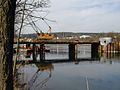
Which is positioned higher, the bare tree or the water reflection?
the bare tree

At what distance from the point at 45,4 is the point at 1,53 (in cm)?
483

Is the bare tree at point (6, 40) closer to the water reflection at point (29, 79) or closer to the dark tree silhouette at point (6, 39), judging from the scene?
the dark tree silhouette at point (6, 39)

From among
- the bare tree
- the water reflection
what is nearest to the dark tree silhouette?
the bare tree

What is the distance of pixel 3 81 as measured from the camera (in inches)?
180

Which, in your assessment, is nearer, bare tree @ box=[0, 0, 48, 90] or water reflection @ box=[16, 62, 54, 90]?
bare tree @ box=[0, 0, 48, 90]

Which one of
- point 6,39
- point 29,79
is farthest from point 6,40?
point 29,79

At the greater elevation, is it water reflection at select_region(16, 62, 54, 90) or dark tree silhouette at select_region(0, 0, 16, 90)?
dark tree silhouette at select_region(0, 0, 16, 90)

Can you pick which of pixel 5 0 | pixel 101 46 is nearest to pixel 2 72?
pixel 5 0

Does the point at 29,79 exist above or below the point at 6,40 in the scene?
below

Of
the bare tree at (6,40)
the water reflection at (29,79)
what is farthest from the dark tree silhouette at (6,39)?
the water reflection at (29,79)

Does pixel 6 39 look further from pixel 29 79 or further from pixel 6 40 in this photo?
pixel 29 79

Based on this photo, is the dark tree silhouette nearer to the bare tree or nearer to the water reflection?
the bare tree

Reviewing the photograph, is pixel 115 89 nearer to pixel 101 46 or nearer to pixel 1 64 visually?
pixel 1 64

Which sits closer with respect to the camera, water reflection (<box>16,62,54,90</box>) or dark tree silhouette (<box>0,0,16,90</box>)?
dark tree silhouette (<box>0,0,16,90</box>)
